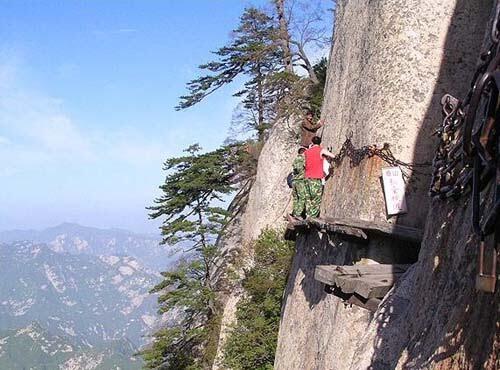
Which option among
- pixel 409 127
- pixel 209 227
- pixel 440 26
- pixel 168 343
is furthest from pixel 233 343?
pixel 440 26

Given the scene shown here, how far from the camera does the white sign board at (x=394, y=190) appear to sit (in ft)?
26.7

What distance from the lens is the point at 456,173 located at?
4.62 meters

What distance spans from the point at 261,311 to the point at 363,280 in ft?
38.9

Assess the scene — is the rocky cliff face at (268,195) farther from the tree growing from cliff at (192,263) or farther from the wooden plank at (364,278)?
the wooden plank at (364,278)

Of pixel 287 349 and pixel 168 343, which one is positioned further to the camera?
pixel 168 343

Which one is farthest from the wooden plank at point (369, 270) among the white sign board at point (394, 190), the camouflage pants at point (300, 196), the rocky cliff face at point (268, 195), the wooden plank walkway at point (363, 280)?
the rocky cliff face at point (268, 195)

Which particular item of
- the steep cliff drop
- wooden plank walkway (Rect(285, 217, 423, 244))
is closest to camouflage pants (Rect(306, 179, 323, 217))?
the steep cliff drop

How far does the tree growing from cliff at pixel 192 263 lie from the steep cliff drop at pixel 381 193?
9867mm

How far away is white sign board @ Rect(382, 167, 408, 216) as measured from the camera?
320 inches

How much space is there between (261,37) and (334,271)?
19.1 m

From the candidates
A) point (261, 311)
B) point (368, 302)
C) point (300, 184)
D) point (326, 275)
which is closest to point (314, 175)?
point (300, 184)

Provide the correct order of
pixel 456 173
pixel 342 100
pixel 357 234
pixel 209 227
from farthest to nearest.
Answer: pixel 209 227 → pixel 342 100 → pixel 357 234 → pixel 456 173

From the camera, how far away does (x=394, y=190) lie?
8.22 meters

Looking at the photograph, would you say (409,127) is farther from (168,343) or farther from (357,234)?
(168,343)
